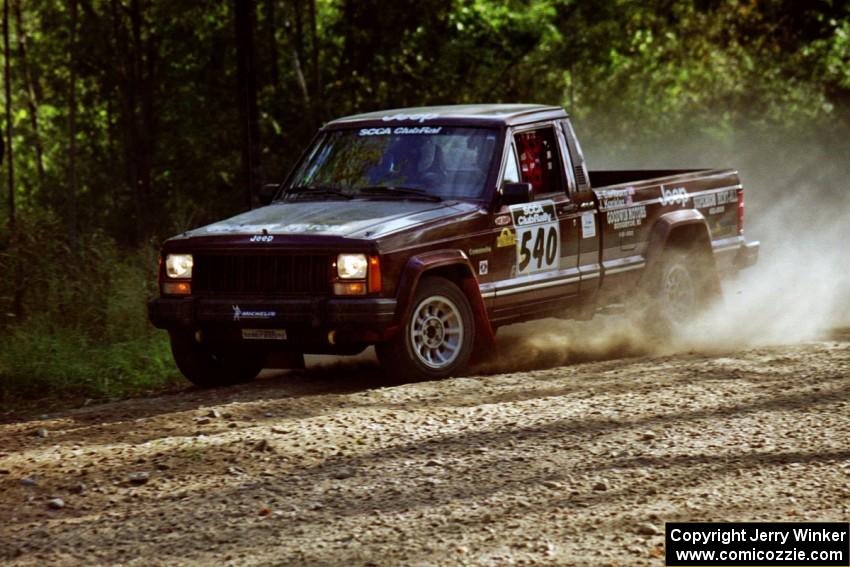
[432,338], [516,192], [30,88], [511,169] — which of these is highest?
[30,88]

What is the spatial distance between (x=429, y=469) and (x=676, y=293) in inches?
214

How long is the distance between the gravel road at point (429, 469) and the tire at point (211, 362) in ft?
1.25

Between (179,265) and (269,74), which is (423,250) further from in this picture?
(269,74)

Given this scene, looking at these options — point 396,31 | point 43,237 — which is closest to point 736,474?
point 43,237

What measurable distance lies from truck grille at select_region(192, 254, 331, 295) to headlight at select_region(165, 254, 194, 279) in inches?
2.9

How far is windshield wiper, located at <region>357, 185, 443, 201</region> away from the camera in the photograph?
32.0 feet

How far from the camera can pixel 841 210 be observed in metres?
25.7

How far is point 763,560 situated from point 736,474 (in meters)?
1.27

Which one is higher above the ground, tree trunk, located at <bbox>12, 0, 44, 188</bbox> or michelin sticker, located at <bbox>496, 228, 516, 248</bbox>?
tree trunk, located at <bbox>12, 0, 44, 188</bbox>

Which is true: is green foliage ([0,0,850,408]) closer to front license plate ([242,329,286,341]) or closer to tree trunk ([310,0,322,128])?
tree trunk ([310,0,322,128])

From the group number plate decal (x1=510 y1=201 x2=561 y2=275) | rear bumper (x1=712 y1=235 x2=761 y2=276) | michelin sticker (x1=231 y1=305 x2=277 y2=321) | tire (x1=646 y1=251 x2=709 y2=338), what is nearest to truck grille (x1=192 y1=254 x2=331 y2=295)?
michelin sticker (x1=231 y1=305 x2=277 y2=321)

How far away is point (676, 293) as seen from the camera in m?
11.7

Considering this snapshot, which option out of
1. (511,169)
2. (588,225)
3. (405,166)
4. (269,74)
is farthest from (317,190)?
(269,74)

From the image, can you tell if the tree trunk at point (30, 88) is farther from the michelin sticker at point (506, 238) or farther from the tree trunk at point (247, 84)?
the michelin sticker at point (506, 238)
